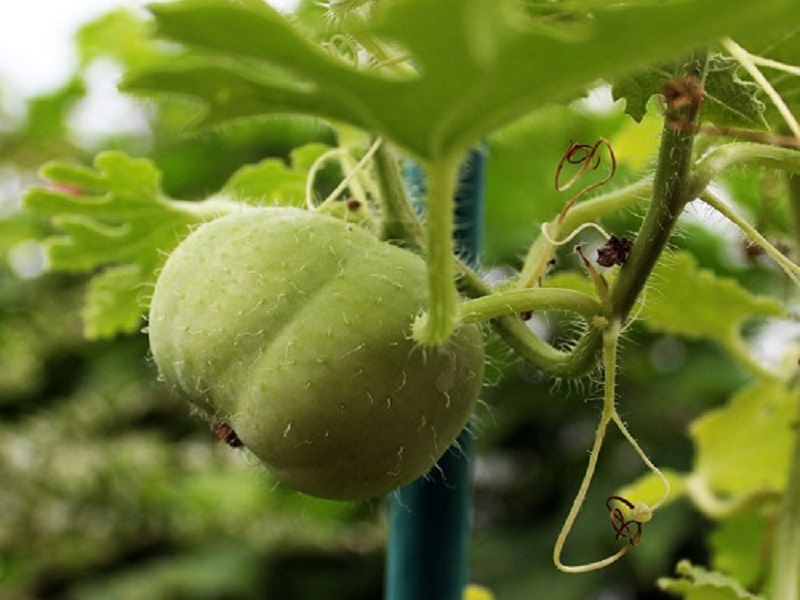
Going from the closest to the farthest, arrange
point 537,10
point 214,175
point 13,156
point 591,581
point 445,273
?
1. point 445,273
2. point 537,10
3. point 591,581
4. point 13,156
5. point 214,175

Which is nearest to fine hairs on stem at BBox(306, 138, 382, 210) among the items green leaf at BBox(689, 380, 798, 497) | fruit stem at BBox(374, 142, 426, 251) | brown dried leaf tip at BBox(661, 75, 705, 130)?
fruit stem at BBox(374, 142, 426, 251)

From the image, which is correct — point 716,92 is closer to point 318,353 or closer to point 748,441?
point 318,353

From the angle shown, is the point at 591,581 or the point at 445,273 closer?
the point at 445,273

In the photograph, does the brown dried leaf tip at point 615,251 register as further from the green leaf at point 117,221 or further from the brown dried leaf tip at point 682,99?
the green leaf at point 117,221

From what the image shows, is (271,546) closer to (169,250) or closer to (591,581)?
(591,581)

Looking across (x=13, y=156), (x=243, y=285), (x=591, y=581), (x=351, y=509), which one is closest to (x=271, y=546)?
(x=351, y=509)

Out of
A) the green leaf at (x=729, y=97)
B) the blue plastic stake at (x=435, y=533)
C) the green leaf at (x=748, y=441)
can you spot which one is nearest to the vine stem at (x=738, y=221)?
the green leaf at (x=729, y=97)

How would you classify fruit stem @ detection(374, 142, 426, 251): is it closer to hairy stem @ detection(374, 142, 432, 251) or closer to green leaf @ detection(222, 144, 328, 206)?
hairy stem @ detection(374, 142, 432, 251)
